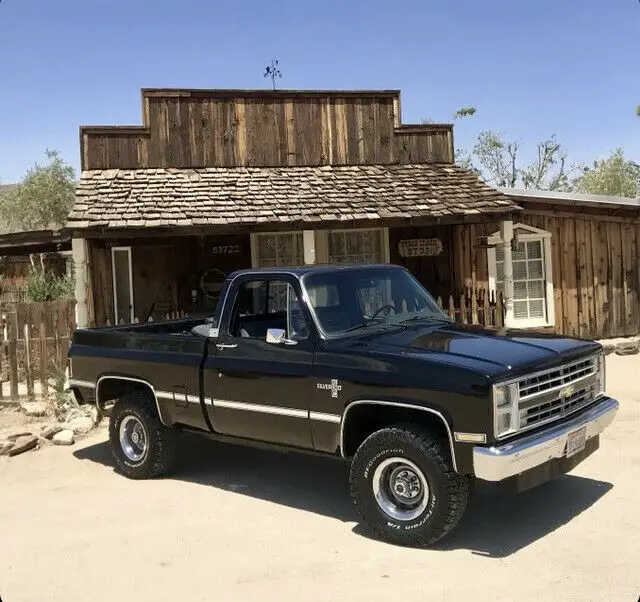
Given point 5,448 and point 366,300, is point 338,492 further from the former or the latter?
point 5,448

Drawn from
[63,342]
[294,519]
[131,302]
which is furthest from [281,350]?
[131,302]

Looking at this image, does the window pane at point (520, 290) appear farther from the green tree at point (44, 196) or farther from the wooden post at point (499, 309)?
the green tree at point (44, 196)

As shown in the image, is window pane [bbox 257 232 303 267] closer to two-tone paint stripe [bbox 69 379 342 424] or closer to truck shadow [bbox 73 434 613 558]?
truck shadow [bbox 73 434 613 558]

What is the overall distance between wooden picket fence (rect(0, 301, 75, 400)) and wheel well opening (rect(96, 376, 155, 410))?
319 centimetres

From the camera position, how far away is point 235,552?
470 centimetres

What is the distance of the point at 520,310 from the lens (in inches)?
541

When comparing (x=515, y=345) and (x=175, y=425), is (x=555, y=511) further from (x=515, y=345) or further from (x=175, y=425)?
(x=175, y=425)

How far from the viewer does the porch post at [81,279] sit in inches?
418

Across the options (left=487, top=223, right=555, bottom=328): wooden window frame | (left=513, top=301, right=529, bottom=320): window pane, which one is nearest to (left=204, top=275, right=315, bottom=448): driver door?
(left=487, top=223, right=555, bottom=328): wooden window frame

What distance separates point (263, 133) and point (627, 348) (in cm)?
765

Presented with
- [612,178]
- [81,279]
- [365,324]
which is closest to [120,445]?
[365,324]

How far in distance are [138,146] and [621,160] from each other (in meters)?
36.7

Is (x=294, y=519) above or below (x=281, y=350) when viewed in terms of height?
below

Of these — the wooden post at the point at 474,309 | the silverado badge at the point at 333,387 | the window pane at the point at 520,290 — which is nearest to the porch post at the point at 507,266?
the wooden post at the point at 474,309
